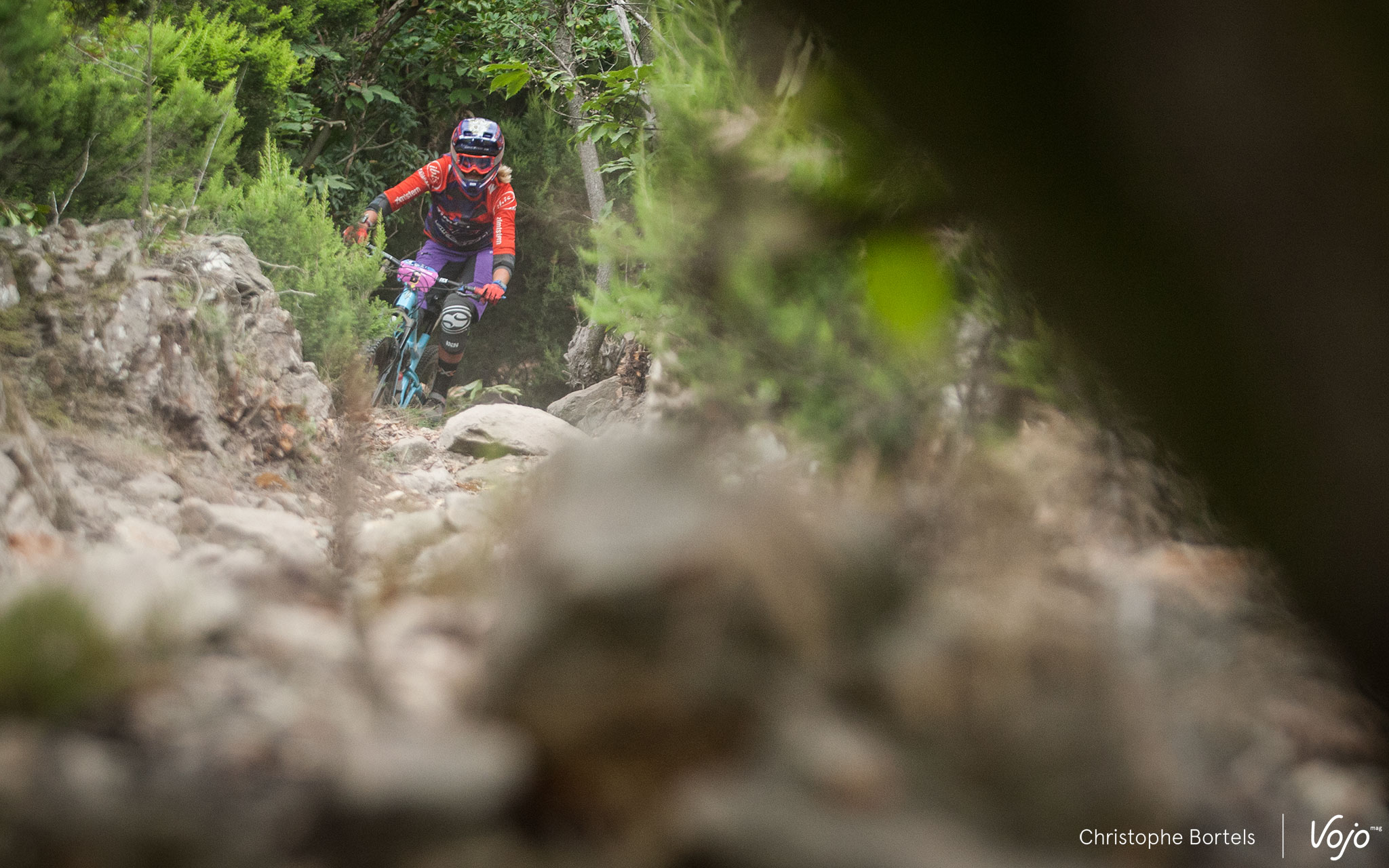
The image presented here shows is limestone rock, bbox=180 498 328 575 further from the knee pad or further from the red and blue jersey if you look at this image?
the red and blue jersey

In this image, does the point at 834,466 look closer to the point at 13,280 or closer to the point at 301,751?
the point at 301,751

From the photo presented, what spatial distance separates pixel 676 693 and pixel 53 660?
2.25 feet

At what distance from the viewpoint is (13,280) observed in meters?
2.80

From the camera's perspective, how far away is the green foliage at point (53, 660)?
90 cm

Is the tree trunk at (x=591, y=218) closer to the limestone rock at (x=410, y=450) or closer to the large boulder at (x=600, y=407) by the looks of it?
the large boulder at (x=600, y=407)

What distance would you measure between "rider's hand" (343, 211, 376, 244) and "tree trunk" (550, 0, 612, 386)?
67.4 inches

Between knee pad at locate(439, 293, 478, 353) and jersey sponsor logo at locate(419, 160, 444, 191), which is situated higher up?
jersey sponsor logo at locate(419, 160, 444, 191)

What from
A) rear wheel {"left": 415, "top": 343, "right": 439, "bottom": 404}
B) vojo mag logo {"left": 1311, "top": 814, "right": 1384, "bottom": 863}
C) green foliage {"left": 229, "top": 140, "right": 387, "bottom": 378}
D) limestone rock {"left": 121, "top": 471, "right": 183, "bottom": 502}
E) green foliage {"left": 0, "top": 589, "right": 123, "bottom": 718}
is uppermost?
rear wheel {"left": 415, "top": 343, "right": 439, "bottom": 404}

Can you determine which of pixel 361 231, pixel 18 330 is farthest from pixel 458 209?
pixel 18 330

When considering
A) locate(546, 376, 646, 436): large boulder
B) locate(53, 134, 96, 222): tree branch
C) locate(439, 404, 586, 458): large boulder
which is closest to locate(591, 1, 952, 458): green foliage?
locate(439, 404, 586, 458): large boulder

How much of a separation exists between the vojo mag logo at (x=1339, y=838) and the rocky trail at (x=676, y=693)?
2 cm

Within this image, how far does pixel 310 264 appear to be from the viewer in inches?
215

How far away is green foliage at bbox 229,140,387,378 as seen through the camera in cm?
516

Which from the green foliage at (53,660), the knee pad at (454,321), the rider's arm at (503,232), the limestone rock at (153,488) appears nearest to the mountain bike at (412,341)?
the knee pad at (454,321)
